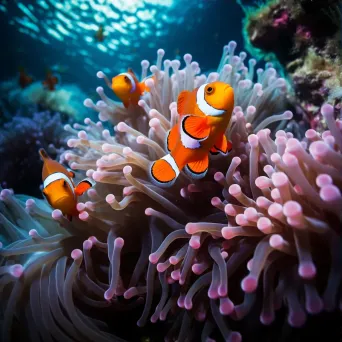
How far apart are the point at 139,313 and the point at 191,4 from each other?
27.0ft

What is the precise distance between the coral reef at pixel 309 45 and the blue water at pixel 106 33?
165 inches

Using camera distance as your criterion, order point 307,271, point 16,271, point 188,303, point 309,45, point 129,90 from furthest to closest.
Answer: point 309,45 → point 129,90 → point 16,271 → point 188,303 → point 307,271

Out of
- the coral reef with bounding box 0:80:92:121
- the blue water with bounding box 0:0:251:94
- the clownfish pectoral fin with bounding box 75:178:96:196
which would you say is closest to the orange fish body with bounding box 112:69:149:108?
the clownfish pectoral fin with bounding box 75:178:96:196

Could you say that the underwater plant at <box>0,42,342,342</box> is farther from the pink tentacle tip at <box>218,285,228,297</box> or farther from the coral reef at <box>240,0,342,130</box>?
the coral reef at <box>240,0,342,130</box>

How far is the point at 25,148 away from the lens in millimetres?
3291

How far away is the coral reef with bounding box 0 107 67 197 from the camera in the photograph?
10.6ft

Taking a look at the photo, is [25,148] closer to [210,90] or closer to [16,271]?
[16,271]

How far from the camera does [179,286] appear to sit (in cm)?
141

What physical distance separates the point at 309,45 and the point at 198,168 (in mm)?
1718

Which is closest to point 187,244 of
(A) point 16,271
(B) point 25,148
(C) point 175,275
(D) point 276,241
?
(C) point 175,275

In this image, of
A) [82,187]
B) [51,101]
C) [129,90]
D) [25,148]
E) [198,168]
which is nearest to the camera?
[198,168]

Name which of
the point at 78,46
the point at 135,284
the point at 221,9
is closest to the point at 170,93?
the point at 135,284

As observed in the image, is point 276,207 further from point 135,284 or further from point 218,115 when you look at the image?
point 135,284

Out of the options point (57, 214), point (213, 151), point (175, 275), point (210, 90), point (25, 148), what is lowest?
point (25, 148)
